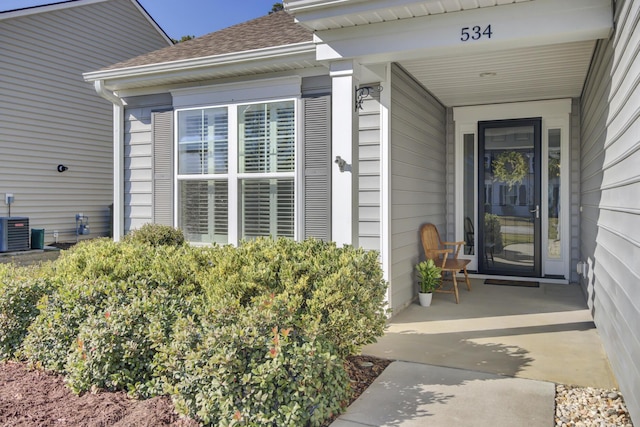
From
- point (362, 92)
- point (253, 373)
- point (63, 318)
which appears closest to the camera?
point (253, 373)

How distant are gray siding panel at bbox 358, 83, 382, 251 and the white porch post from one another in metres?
0.78

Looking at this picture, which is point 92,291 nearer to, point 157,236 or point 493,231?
point 157,236

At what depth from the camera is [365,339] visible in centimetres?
296

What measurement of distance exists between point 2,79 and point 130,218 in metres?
4.40

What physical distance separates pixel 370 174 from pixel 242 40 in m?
2.18

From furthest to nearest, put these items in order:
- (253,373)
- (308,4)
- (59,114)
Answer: (59,114) < (308,4) < (253,373)

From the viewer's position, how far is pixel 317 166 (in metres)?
4.90

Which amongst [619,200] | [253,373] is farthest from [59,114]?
[619,200]

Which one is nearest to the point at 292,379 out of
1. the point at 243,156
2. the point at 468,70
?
the point at 243,156

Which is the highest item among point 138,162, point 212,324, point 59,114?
point 59,114

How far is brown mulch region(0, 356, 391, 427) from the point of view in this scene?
247cm

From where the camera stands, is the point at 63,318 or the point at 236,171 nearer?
the point at 63,318

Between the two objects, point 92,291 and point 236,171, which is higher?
Result: point 236,171

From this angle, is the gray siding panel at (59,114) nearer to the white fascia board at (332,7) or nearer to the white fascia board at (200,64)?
the white fascia board at (200,64)
